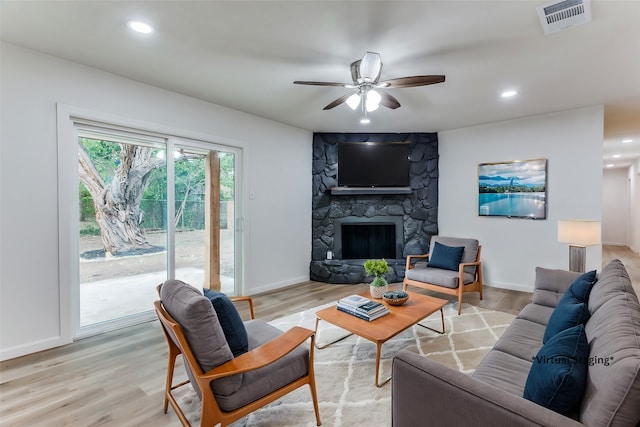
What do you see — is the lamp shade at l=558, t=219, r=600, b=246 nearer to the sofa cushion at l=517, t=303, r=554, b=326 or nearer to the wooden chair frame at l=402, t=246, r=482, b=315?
the wooden chair frame at l=402, t=246, r=482, b=315

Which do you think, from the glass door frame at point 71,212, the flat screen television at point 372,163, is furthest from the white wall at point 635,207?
the glass door frame at point 71,212

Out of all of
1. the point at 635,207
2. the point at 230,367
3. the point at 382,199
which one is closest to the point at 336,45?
the point at 230,367

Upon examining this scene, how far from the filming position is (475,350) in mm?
2645

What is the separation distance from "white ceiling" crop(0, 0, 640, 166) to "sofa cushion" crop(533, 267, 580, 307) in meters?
1.87

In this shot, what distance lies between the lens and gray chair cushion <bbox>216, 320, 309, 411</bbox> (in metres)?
1.48

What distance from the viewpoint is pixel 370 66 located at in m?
2.34

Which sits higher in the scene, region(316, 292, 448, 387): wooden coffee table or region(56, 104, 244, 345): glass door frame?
region(56, 104, 244, 345): glass door frame

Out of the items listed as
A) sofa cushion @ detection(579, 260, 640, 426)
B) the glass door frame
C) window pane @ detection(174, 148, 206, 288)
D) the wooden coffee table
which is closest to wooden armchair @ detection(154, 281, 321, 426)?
the wooden coffee table

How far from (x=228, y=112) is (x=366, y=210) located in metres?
2.71

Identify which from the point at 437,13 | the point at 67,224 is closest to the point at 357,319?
the point at 437,13

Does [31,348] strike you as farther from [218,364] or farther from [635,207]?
[635,207]

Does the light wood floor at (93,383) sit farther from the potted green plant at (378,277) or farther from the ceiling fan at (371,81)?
the ceiling fan at (371,81)

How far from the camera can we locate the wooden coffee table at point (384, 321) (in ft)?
7.22

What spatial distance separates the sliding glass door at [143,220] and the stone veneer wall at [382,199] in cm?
158
